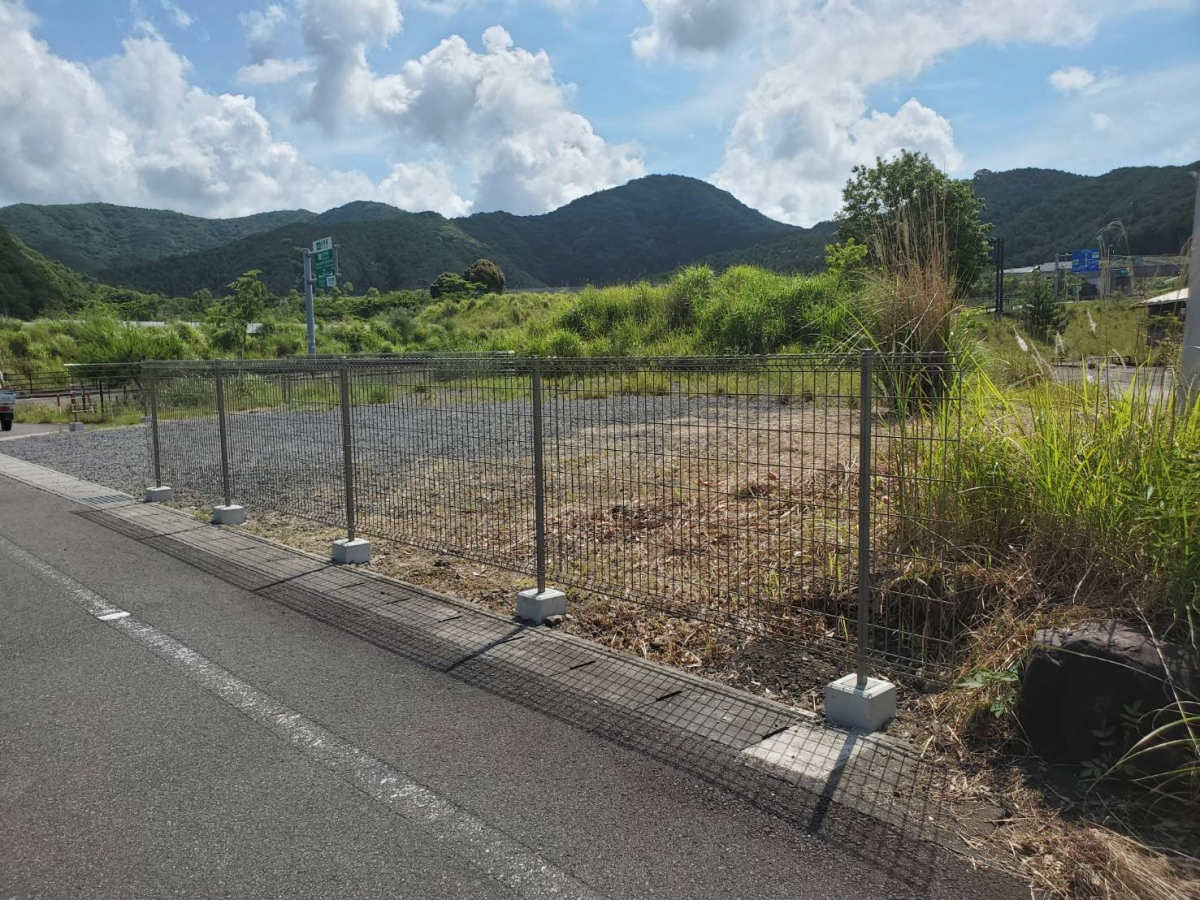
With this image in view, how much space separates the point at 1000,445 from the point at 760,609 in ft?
5.33

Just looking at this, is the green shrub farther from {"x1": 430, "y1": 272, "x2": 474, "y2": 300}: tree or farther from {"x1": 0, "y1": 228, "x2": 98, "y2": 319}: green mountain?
{"x1": 430, "y1": 272, "x2": 474, "y2": 300}: tree

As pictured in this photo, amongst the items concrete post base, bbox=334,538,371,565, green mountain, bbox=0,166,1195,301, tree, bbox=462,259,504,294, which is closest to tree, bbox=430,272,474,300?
tree, bbox=462,259,504,294

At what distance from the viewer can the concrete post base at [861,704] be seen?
370cm

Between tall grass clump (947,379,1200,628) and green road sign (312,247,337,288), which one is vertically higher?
green road sign (312,247,337,288)

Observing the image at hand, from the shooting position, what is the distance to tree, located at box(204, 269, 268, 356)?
3822cm

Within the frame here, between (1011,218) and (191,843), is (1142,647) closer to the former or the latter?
(191,843)

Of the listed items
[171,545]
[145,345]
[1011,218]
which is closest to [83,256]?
[145,345]

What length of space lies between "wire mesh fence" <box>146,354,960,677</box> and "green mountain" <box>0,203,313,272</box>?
483ft

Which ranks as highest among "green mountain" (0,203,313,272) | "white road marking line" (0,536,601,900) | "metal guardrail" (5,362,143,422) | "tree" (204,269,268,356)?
"green mountain" (0,203,313,272)

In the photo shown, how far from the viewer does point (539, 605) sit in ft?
17.5

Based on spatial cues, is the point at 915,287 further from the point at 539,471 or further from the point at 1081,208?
the point at 1081,208

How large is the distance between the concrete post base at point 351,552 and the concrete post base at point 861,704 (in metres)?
4.45

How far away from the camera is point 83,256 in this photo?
144 meters

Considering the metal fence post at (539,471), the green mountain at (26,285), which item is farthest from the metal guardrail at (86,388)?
the green mountain at (26,285)
